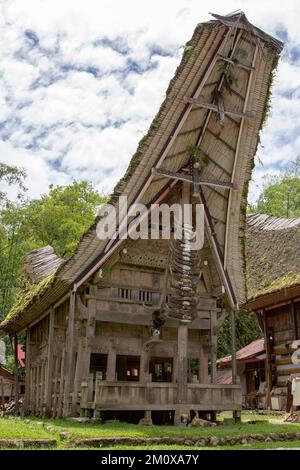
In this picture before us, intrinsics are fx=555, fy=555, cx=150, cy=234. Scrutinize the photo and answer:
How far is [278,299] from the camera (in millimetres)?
22375

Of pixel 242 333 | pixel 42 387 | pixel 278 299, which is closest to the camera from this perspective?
pixel 42 387

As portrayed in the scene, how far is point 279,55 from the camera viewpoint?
16.1 metres

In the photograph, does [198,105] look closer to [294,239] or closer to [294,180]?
[294,239]

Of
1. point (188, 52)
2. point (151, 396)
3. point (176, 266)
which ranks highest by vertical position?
point (188, 52)

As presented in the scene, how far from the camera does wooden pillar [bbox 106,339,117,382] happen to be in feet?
53.3

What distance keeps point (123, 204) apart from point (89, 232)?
1240 mm

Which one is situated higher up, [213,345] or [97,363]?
[213,345]

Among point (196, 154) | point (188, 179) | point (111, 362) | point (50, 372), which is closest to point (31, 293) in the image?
point (50, 372)

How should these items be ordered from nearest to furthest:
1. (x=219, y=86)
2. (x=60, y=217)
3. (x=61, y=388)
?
(x=219, y=86) → (x=61, y=388) → (x=60, y=217)

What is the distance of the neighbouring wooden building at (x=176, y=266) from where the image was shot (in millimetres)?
15000

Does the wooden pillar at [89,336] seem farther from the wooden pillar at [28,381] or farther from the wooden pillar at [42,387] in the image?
the wooden pillar at [28,381]

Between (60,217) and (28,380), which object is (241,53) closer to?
(28,380)

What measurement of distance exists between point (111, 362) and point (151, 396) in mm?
2302
